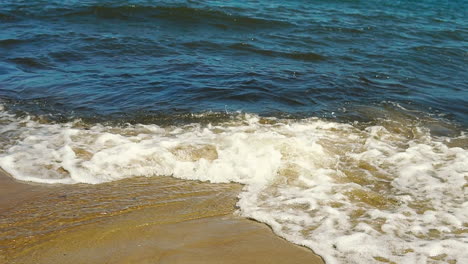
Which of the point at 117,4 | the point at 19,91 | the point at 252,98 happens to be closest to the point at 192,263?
the point at 252,98

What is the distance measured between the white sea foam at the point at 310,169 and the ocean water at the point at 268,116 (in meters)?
0.02

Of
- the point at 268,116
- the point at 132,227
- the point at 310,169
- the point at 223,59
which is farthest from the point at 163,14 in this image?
the point at 132,227

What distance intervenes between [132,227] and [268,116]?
10.7 ft

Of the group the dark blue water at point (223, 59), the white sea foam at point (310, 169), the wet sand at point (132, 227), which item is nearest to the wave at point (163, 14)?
the dark blue water at point (223, 59)

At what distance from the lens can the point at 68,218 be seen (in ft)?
12.6

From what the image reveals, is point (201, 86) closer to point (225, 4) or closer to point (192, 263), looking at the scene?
point (192, 263)

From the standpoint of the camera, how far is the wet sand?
3.38 metres

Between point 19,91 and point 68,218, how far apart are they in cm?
417

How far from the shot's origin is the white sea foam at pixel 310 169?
3.76m

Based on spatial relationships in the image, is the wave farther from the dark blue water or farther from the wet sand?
the wet sand

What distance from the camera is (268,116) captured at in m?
6.59

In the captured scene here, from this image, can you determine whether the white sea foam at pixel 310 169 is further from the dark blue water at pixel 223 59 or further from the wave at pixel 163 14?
the wave at pixel 163 14

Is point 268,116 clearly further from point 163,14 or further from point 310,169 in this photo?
point 163,14

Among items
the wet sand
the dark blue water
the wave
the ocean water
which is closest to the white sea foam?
the ocean water
